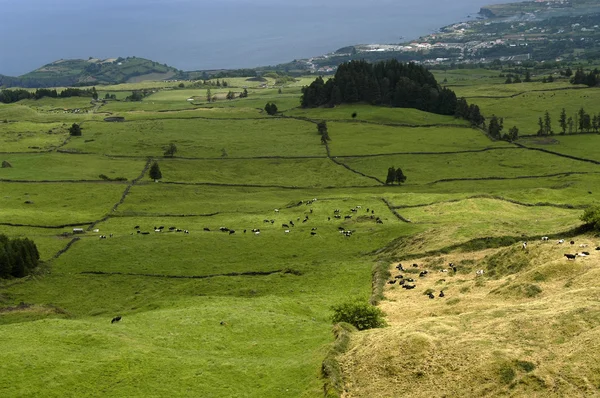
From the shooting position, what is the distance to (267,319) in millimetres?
41281

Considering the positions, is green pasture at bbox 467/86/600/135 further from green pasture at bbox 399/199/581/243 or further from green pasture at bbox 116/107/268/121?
green pasture at bbox 399/199/581/243

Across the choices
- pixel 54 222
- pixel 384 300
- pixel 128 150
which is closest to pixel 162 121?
pixel 128 150

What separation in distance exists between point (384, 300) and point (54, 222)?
54.0 meters

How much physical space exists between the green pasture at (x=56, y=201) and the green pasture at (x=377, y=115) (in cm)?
8231

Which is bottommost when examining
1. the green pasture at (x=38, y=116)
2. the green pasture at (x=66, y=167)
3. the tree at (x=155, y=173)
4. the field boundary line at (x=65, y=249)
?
the field boundary line at (x=65, y=249)

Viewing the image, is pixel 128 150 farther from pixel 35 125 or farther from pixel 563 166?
pixel 563 166

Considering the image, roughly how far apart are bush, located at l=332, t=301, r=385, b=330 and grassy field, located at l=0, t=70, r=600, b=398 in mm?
1932

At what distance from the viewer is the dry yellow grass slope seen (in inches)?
1005

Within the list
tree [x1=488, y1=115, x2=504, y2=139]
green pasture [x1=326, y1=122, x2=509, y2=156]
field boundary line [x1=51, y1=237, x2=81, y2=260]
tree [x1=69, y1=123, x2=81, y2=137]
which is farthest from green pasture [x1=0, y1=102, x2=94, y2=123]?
tree [x1=488, y1=115, x2=504, y2=139]

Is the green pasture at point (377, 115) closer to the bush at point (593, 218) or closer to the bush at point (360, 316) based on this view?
the bush at point (593, 218)

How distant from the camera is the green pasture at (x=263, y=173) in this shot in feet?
365

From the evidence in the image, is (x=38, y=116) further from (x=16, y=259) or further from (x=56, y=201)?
(x=16, y=259)

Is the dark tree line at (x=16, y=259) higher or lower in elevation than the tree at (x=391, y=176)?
higher

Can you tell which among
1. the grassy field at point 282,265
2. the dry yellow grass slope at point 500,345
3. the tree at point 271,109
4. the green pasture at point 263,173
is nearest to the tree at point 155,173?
the green pasture at point 263,173
